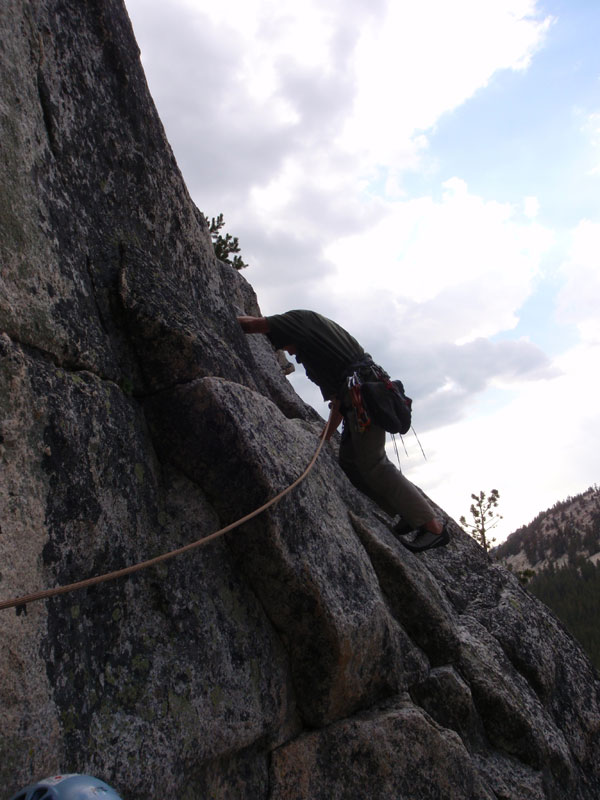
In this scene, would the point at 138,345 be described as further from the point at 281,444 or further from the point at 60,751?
the point at 60,751

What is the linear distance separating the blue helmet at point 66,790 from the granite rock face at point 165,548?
306 millimetres

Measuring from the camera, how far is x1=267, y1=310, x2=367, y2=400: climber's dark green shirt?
285 inches

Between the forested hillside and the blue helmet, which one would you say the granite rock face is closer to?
the blue helmet

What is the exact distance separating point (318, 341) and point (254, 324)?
30.9 inches

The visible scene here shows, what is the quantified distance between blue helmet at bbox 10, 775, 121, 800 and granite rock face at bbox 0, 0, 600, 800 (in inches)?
12.0

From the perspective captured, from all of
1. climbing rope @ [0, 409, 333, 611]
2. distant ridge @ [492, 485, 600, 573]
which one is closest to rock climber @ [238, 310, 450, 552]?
climbing rope @ [0, 409, 333, 611]

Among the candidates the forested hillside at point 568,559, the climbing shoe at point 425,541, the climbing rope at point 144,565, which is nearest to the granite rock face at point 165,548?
the climbing rope at point 144,565

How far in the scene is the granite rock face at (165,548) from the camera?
3430 millimetres

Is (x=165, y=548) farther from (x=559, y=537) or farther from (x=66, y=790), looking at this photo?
(x=559, y=537)

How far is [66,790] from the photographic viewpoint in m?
2.55

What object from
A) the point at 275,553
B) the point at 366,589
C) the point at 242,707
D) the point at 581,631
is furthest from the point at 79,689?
the point at 581,631

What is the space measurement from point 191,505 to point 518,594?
202 inches

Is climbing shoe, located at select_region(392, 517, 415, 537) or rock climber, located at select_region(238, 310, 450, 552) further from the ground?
rock climber, located at select_region(238, 310, 450, 552)

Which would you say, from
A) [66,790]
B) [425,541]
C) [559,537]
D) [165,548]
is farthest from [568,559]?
[66,790]
